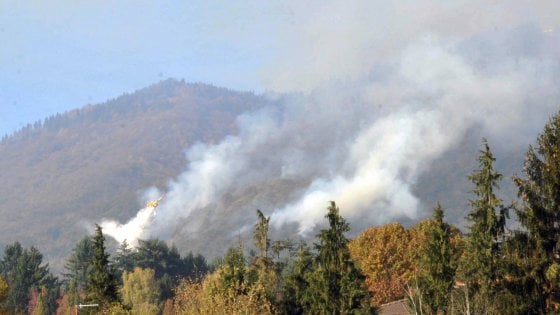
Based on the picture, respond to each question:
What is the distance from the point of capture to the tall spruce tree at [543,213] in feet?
137

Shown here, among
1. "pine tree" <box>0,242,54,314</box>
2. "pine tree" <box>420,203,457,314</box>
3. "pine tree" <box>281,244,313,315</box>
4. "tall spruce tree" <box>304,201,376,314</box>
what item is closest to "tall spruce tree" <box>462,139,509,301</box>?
"pine tree" <box>420,203,457,314</box>

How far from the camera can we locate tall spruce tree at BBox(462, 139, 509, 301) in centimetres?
4600

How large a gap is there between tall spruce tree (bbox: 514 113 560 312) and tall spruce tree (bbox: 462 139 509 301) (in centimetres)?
359

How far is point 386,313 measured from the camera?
7250 cm

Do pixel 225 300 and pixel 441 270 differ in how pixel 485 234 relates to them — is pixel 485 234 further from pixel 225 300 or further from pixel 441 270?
pixel 225 300

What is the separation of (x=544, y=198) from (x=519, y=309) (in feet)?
20.6

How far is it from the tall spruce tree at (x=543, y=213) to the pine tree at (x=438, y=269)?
10801 millimetres

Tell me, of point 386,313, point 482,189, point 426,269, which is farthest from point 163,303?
point 482,189

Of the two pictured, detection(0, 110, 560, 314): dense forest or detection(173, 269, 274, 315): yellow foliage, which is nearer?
detection(0, 110, 560, 314): dense forest

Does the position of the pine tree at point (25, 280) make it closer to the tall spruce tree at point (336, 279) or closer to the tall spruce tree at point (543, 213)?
the tall spruce tree at point (336, 279)

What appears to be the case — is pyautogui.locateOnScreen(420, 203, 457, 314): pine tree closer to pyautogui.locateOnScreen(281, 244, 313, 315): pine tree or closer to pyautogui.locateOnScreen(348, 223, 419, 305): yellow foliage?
pyautogui.locateOnScreen(281, 244, 313, 315): pine tree

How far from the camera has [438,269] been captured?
175 feet

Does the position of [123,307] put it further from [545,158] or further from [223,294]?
[545,158]

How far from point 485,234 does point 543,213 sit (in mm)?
5603
